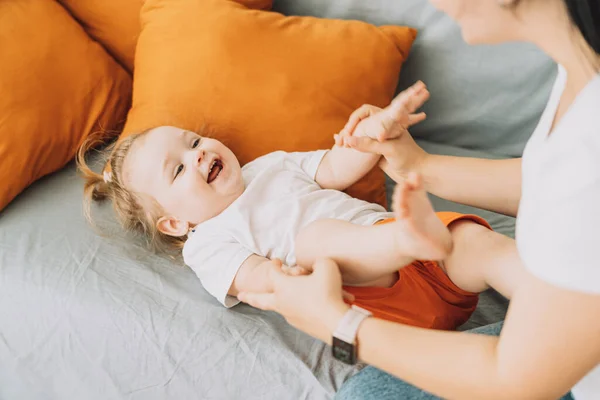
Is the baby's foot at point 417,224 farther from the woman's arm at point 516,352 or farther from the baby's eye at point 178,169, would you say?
the baby's eye at point 178,169

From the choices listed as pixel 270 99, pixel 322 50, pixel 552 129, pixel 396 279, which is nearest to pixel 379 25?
pixel 322 50

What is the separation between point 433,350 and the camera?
690 millimetres

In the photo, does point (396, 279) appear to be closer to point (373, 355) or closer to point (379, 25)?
point (373, 355)

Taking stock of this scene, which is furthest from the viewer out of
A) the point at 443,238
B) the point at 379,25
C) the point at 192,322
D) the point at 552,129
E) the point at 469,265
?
the point at 379,25

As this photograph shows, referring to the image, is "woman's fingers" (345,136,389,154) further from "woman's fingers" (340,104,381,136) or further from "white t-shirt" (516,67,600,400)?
→ "white t-shirt" (516,67,600,400)

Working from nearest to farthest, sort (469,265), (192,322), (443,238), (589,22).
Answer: (589,22) → (443,238) → (469,265) → (192,322)

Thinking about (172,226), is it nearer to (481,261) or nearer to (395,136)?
(395,136)

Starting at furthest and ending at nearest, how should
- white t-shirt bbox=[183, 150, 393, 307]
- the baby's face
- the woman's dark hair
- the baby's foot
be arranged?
the baby's face, white t-shirt bbox=[183, 150, 393, 307], the baby's foot, the woman's dark hair

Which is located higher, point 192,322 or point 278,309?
point 278,309

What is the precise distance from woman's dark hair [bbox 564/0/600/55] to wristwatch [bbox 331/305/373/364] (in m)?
0.42

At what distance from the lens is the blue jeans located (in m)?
0.82

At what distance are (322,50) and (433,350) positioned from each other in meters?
0.82

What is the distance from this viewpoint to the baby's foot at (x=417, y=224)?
0.72m

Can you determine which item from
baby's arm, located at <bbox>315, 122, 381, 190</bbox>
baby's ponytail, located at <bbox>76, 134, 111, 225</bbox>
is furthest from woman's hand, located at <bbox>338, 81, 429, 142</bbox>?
baby's ponytail, located at <bbox>76, 134, 111, 225</bbox>
